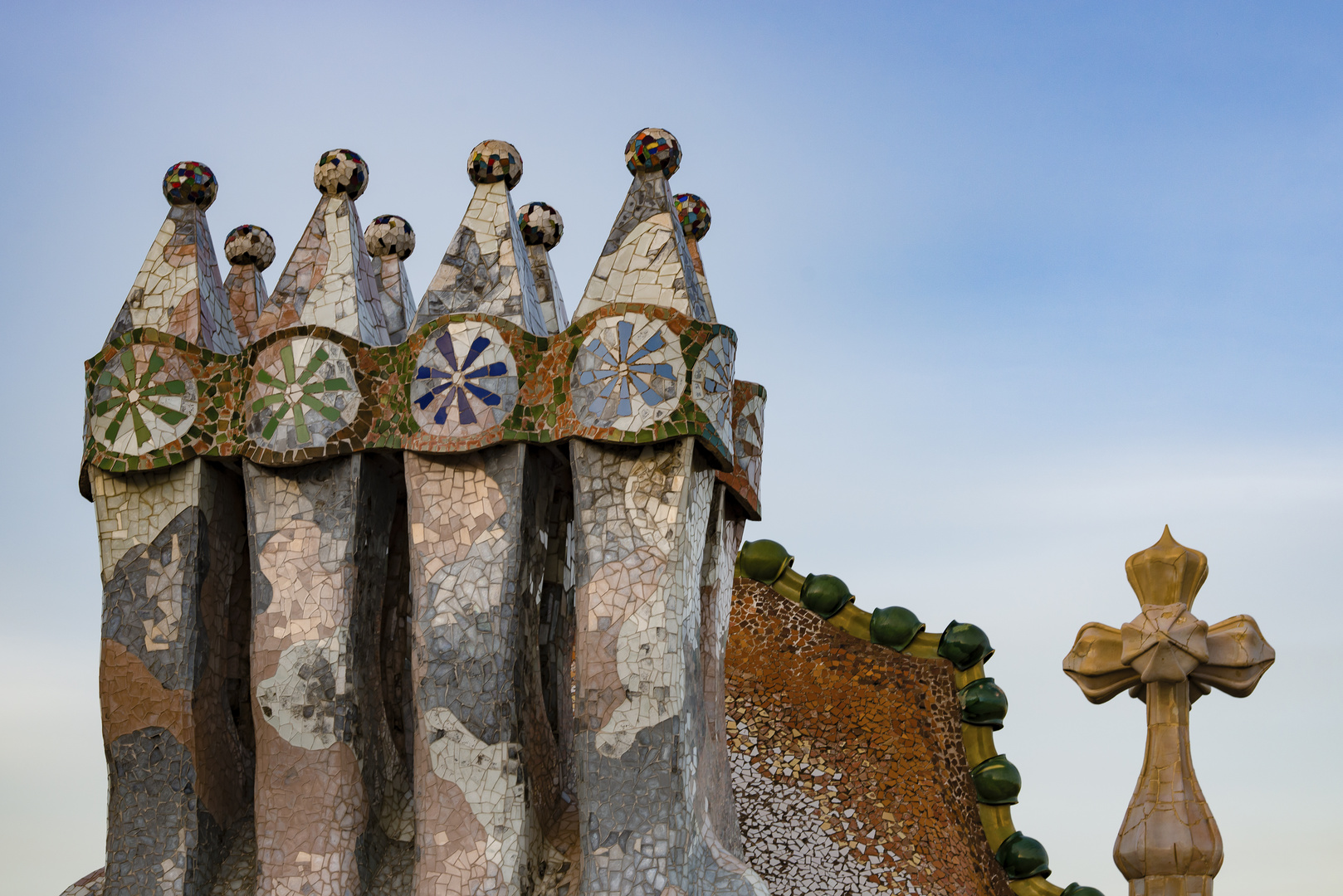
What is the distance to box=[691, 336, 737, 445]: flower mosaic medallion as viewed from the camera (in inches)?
308

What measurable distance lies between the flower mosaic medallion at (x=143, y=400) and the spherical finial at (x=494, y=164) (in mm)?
1864

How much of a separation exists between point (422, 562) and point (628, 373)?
139 cm

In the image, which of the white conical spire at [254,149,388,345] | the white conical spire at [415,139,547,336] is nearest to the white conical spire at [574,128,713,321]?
the white conical spire at [415,139,547,336]

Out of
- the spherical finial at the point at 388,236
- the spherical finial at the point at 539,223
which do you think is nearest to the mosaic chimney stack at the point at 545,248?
the spherical finial at the point at 539,223

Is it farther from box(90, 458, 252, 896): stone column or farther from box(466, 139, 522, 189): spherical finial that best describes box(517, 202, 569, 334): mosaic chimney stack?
box(90, 458, 252, 896): stone column

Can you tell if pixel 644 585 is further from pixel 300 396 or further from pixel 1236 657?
pixel 1236 657

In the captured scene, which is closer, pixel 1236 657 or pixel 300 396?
pixel 1236 657

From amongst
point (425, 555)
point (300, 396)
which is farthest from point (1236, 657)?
point (300, 396)

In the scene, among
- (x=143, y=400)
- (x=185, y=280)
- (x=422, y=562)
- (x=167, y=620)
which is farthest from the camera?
(x=185, y=280)

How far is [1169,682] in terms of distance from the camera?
7.72 m

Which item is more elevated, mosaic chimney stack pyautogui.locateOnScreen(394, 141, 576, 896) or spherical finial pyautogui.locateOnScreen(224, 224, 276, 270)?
spherical finial pyautogui.locateOnScreen(224, 224, 276, 270)

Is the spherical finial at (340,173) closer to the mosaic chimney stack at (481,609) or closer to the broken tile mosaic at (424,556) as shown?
the broken tile mosaic at (424,556)

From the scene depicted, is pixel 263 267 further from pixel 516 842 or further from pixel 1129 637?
pixel 1129 637

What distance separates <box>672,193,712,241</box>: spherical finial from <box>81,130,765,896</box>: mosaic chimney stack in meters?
Answer: 0.51
